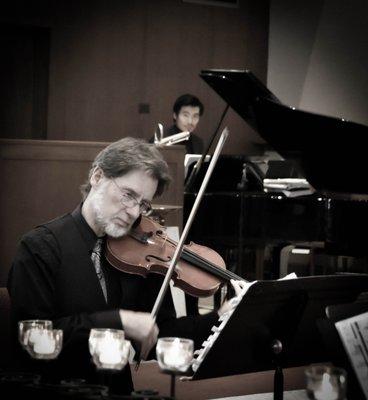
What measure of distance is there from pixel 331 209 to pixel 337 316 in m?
3.63

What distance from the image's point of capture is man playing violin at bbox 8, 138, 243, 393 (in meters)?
2.39

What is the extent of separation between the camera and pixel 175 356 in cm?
176

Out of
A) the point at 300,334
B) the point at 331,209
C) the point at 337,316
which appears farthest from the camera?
the point at 331,209

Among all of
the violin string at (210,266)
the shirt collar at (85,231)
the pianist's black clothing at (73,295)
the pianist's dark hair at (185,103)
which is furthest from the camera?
the pianist's dark hair at (185,103)

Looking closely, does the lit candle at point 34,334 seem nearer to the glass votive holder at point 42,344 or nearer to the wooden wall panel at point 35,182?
the glass votive holder at point 42,344

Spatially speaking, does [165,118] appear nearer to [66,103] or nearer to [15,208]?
[66,103]

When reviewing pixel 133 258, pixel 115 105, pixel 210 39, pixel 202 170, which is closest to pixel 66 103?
pixel 115 105

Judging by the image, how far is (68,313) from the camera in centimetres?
251

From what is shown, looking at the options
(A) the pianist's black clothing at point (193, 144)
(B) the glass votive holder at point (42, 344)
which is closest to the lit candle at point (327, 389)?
(B) the glass votive holder at point (42, 344)

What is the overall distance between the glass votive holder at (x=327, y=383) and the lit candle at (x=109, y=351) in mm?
394

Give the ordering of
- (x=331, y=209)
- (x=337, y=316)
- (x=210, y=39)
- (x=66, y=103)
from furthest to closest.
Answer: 1. (x=210, y=39)
2. (x=66, y=103)
3. (x=331, y=209)
4. (x=337, y=316)

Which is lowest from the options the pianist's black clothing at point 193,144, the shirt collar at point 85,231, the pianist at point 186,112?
the shirt collar at point 85,231

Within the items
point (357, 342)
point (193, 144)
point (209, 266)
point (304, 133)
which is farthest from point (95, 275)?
point (193, 144)

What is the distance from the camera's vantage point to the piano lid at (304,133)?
385 cm
